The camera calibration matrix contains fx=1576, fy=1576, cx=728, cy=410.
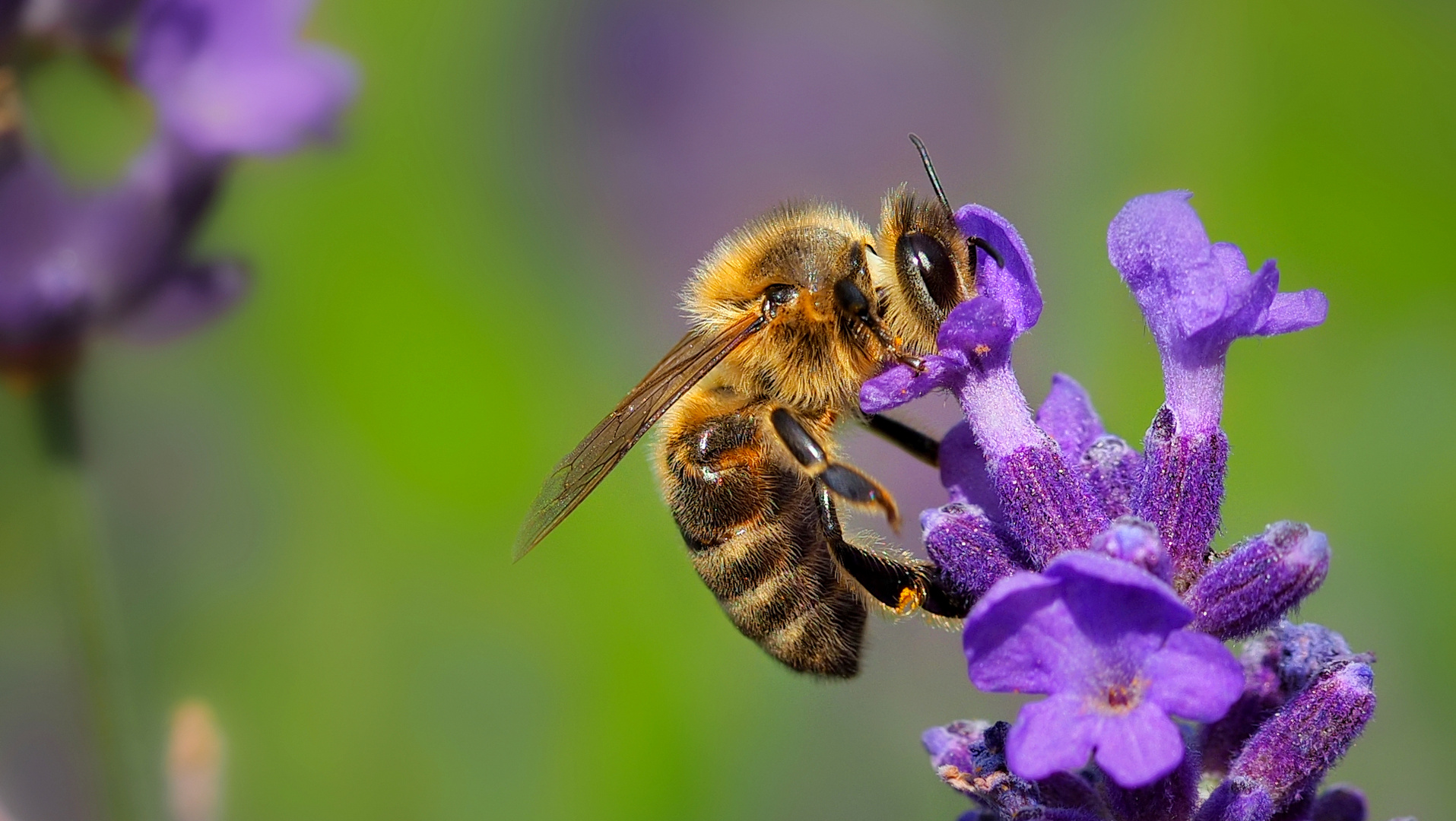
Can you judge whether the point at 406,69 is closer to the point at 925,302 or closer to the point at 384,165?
the point at 384,165

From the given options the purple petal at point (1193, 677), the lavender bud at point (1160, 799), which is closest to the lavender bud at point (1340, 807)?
the lavender bud at point (1160, 799)

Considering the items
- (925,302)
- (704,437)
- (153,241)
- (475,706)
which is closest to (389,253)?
(475,706)

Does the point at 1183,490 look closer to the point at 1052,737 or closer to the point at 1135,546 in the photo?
the point at 1135,546

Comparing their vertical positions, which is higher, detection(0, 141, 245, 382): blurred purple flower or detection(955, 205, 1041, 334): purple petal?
detection(955, 205, 1041, 334): purple petal

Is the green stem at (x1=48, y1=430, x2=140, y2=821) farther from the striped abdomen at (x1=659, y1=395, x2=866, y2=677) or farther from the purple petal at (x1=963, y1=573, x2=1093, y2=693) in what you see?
the purple petal at (x1=963, y1=573, x2=1093, y2=693)

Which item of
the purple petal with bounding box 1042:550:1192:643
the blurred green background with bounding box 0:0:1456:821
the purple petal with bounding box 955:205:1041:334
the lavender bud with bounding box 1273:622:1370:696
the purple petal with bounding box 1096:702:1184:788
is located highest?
the purple petal with bounding box 955:205:1041:334


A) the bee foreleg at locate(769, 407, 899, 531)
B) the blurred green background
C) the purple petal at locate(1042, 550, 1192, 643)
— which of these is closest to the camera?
the purple petal at locate(1042, 550, 1192, 643)

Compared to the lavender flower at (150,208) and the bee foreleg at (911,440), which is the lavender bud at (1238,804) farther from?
the lavender flower at (150,208)

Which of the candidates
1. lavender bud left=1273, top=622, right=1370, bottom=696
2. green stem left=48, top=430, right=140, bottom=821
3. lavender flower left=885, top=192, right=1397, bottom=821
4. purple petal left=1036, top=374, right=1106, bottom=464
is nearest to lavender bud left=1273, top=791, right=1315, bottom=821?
lavender flower left=885, top=192, right=1397, bottom=821

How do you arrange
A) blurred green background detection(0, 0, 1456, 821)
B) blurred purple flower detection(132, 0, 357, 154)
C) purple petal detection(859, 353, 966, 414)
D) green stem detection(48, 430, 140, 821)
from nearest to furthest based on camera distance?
Result: purple petal detection(859, 353, 966, 414)
green stem detection(48, 430, 140, 821)
blurred purple flower detection(132, 0, 357, 154)
blurred green background detection(0, 0, 1456, 821)
